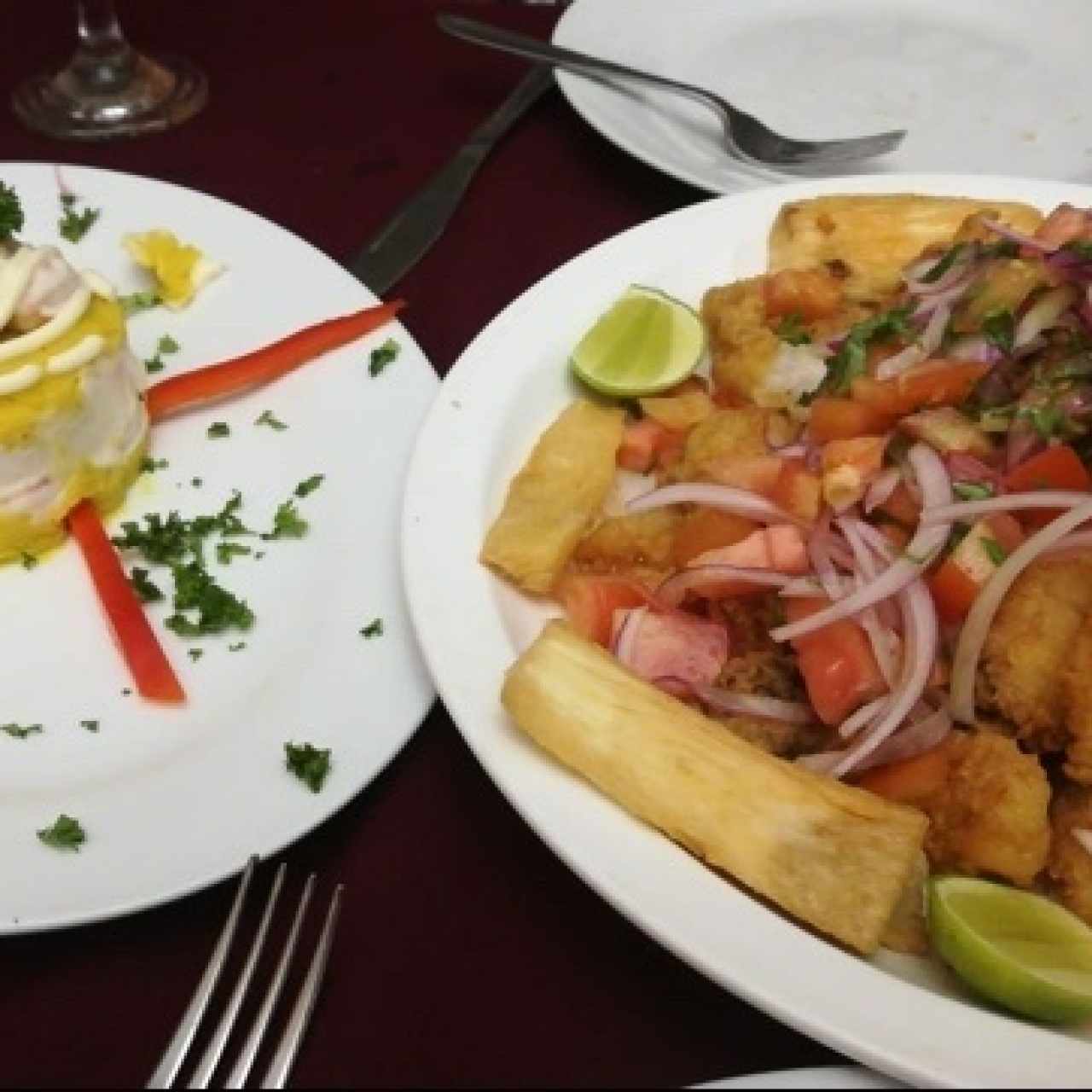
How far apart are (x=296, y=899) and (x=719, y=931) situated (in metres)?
0.42

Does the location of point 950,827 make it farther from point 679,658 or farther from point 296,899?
point 296,899

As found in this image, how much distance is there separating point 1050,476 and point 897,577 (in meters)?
0.19

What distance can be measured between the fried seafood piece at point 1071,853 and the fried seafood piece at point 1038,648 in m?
0.05

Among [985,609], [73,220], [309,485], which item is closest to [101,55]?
[73,220]

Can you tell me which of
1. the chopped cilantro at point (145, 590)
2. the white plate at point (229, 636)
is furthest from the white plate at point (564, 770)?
the chopped cilantro at point (145, 590)

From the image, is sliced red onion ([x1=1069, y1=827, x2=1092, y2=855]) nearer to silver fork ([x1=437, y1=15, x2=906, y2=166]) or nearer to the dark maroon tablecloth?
the dark maroon tablecloth

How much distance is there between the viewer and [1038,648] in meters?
1.47

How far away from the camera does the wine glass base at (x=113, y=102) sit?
2.61 metres

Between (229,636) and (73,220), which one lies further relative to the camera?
(73,220)

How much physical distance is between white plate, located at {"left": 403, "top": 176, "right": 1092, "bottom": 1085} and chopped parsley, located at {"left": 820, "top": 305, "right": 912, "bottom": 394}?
308 millimetres

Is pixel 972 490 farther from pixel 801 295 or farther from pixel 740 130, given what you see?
pixel 740 130

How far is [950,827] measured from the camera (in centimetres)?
142

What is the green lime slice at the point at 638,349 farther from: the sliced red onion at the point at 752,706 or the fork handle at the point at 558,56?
the fork handle at the point at 558,56

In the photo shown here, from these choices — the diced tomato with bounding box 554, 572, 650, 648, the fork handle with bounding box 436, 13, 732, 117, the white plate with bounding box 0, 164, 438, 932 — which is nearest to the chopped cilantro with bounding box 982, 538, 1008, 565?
the diced tomato with bounding box 554, 572, 650, 648
